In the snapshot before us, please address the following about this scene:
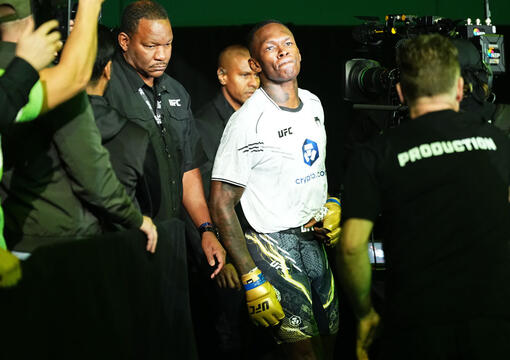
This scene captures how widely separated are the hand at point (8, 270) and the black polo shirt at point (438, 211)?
2.95 feet

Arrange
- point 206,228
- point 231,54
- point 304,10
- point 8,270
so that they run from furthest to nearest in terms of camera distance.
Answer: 1. point 304,10
2. point 231,54
3. point 206,228
4. point 8,270

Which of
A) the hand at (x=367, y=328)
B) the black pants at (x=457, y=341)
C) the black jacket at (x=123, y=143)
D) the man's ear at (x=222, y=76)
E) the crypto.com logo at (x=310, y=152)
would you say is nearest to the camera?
the black pants at (x=457, y=341)

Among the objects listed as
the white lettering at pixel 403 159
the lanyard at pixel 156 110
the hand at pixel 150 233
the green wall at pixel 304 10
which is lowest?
the hand at pixel 150 233

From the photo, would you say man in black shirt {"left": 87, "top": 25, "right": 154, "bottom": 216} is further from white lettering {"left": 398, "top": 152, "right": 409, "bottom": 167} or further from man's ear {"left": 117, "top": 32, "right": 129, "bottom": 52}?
white lettering {"left": 398, "top": 152, "right": 409, "bottom": 167}

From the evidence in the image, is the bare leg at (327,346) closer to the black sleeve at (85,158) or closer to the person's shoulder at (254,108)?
the person's shoulder at (254,108)

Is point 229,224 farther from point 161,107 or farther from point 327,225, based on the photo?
point 161,107

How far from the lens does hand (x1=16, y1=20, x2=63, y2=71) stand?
1877mm

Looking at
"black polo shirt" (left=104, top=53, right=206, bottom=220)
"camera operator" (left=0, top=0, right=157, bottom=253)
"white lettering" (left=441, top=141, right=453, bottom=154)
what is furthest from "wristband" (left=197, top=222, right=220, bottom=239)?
"white lettering" (left=441, top=141, right=453, bottom=154)

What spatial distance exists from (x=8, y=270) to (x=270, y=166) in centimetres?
140

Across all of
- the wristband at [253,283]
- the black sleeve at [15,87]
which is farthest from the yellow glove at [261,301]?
the black sleeve at [15,87]

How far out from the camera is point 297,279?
2873 mm

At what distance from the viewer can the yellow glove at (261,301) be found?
9.00 feet

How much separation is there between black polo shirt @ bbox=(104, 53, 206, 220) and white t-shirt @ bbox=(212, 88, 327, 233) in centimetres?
29

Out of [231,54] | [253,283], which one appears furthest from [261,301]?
[231,54]
